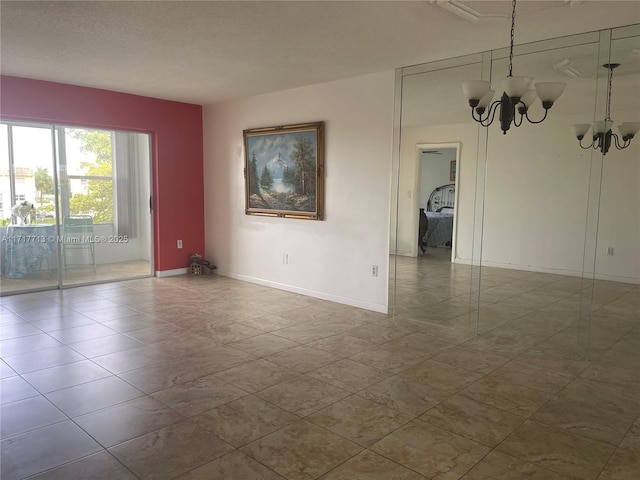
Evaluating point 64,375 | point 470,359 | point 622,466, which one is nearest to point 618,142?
point 470,359

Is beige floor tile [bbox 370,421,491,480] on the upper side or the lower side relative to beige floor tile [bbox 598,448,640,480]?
lower

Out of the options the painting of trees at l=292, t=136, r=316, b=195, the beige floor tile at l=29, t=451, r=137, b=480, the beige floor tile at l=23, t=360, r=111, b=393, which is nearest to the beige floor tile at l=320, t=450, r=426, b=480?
the beige floor tile at l=29, t=451, r=137, b=480

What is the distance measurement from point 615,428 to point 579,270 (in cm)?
148

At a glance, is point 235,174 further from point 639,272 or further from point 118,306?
point 639,272

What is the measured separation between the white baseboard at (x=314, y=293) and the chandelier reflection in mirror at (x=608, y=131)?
2.33 m

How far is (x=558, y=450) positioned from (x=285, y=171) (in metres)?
4.07

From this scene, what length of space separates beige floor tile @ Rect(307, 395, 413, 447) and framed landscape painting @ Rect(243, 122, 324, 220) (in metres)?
2.81

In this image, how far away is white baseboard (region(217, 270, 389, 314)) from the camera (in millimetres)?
Answer: 4723

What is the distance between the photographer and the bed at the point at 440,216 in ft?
13.7

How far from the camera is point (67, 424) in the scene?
2.39m

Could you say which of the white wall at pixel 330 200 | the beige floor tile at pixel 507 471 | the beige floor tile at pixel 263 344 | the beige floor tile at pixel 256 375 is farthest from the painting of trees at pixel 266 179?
the beige floor tile at pixel 507 471

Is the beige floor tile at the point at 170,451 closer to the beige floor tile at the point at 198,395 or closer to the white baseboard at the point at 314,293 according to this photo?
the beige floor tile at the point at 198,395

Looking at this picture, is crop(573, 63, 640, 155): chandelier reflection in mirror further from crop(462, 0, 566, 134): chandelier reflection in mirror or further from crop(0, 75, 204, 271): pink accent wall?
crop(0, 75, 204, 271): pink accent wall

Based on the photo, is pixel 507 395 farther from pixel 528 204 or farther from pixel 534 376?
pixel 528 204
